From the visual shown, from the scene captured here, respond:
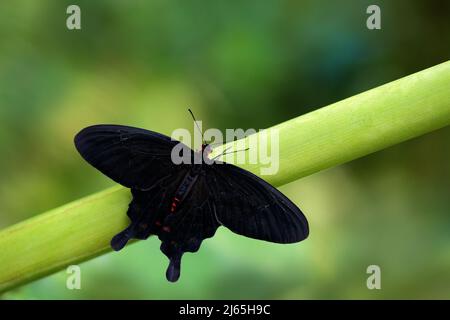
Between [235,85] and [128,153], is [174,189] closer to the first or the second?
[128,153]

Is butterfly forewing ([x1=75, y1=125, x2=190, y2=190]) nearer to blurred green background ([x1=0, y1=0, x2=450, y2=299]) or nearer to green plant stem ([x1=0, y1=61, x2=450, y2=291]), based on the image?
green plant stem ([x1=0, y1=61, x2=450, y2=291])

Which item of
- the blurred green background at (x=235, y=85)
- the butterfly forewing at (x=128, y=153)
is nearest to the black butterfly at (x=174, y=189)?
the butterfly forewing at (x=128, y=153)

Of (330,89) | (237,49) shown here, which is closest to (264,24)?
(237,49)

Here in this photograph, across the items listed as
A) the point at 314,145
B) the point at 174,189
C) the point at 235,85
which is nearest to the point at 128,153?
the point at 174,189

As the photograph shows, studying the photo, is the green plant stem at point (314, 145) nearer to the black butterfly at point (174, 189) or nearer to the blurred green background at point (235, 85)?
the black butterfly at point (174, 189)

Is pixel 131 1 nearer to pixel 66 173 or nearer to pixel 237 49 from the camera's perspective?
pixel 237 49

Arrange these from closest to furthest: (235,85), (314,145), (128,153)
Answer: (314,145) < (128,153) < (235,85)
